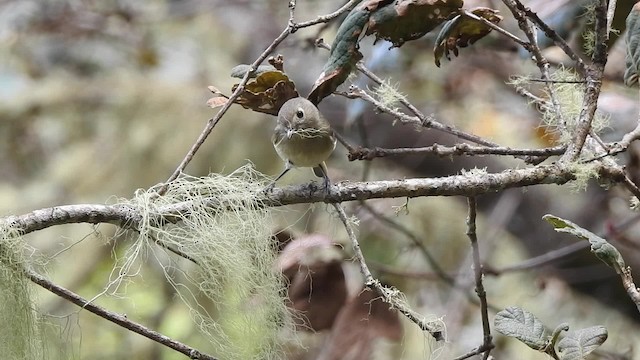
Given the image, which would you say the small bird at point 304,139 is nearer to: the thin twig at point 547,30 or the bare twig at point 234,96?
the bare twig at point 234,96

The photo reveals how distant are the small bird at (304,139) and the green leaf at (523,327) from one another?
32 cm

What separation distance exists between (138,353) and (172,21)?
5.11 feet

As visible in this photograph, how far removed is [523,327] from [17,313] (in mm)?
556

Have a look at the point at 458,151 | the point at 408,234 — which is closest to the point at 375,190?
the point at 458,151

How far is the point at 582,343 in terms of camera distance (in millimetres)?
837

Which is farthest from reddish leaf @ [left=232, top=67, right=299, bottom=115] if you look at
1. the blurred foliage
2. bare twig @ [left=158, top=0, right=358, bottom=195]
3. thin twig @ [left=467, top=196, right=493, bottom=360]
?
the blurred foliage

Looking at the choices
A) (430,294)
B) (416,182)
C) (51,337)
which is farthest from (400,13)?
(430,294)

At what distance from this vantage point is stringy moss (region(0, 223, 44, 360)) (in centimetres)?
83

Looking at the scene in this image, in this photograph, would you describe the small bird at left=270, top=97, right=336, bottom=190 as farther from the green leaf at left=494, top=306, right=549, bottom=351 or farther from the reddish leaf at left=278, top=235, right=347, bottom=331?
the green leaf at left=494, top=306, right=549, bottom=351

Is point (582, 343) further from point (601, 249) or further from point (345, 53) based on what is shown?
point (345, 53)

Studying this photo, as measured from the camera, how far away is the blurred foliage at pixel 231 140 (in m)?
2.03

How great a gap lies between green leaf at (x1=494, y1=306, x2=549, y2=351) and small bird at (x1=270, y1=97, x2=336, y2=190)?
0.32m

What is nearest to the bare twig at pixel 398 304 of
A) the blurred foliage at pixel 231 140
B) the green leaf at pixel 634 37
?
the green leaf at pixel 634 37

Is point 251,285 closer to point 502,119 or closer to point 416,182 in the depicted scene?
point 416,182
